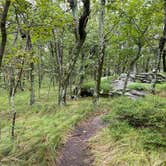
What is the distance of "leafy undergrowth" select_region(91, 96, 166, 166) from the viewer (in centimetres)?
453

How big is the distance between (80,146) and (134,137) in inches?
57.5

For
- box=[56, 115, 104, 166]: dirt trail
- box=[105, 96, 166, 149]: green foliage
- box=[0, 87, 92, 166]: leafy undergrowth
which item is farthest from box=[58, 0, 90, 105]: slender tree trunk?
box=[105, 96, 166, 149]: green foliage

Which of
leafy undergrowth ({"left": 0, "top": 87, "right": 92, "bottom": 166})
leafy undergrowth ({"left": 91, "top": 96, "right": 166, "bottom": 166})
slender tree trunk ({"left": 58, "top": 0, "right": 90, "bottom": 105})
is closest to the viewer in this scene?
leafy undergrowth ({"left": 91, "top": 96, "right": 166, "bottom": 166})

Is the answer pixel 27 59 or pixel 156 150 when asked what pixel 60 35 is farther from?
pixel 156 150

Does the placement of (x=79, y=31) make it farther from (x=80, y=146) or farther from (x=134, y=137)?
(x=134, y=137)

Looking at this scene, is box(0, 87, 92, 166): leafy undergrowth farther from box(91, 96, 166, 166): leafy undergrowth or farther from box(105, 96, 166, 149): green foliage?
box(105, 96, 166, 149): green foliage

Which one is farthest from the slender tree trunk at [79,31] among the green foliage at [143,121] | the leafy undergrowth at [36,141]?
the green foliage at [143,121]

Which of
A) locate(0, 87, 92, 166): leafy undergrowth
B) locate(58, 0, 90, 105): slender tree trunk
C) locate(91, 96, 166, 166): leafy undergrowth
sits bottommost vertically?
locate(0, 87, 92, 166): leafy undergrowth

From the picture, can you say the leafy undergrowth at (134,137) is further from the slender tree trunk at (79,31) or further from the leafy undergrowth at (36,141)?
the slender tree trunk at (79,31)

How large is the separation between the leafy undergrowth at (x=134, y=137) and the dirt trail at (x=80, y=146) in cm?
24

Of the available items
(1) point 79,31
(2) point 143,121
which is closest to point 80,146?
(2) point 143,121

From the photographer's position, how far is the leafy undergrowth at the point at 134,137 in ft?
14.9

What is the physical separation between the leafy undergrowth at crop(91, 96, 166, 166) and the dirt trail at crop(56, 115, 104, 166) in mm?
243

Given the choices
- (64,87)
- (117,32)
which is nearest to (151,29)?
(117,32)
